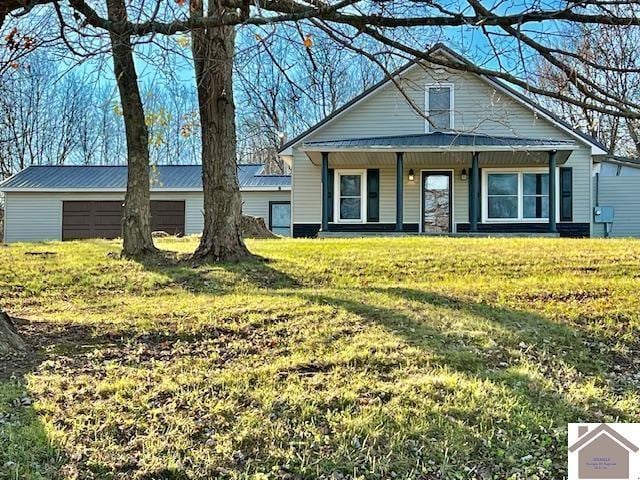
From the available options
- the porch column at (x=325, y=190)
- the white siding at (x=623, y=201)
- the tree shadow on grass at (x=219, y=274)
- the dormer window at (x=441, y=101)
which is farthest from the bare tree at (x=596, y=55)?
the white siding at (x=623, y=201)

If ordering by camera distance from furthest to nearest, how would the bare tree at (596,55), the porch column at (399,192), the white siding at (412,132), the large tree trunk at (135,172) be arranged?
1. the white siding at (412,132)
2. the porch column at (399,192)
3. the large tree trunk at (135,172)
4. the bare tree at (596,55)

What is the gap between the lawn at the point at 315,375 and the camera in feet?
9.87

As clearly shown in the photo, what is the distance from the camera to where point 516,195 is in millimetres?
15609

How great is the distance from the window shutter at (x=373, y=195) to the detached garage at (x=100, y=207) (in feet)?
19.8

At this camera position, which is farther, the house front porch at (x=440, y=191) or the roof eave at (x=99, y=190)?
the roof eave at (x=99, y=190)

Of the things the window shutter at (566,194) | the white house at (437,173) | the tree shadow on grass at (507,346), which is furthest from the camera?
the window shutter at (566,194)

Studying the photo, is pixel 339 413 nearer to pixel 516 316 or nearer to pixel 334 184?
pixel 516 316

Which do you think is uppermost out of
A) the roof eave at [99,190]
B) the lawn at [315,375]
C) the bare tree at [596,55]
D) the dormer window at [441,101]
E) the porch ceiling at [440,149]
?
the dormer window at [441,101]

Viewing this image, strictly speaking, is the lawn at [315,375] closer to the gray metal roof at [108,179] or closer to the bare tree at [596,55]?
the bare tree at [596,55]

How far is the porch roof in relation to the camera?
13.8 metres

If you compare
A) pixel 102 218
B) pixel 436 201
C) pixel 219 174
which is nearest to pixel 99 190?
pixel 102 218

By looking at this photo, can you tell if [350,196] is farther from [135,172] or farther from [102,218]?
[102,218]

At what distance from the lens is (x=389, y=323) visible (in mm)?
5281

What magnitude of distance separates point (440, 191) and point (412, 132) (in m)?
1.88
